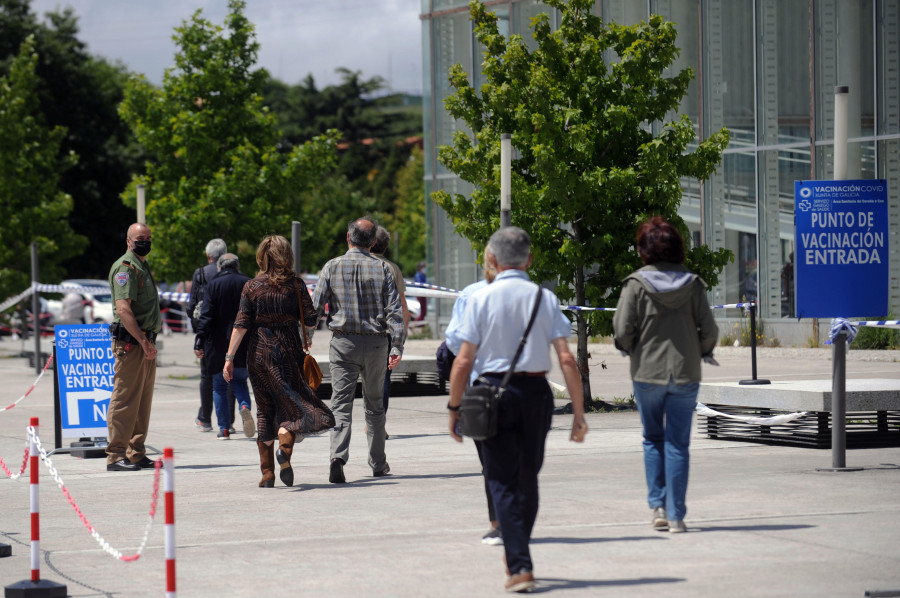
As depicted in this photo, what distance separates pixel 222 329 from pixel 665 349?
21.8 ft

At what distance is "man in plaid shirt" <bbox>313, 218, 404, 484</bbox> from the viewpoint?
1003 centimetres

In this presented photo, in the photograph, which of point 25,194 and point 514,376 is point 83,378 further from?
point 25,194

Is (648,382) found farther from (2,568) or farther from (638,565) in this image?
(2,568)

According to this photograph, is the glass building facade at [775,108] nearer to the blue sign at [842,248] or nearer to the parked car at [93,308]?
the blue sign at [842,248]

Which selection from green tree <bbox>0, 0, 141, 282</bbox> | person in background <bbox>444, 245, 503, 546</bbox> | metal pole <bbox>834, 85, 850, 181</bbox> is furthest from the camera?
green tree <bbox>0, 0, 141, 282</bbox>

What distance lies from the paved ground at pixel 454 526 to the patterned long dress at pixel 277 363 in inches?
19.7

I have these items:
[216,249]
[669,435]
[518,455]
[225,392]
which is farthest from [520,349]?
[216,249]

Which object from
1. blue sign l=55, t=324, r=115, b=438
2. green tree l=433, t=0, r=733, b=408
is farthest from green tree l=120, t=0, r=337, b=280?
blue sign l=55, t=324, r=115, b=438

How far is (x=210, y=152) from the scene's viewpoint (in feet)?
73.5

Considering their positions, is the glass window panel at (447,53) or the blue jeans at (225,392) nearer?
the blue jeans at (225,392)

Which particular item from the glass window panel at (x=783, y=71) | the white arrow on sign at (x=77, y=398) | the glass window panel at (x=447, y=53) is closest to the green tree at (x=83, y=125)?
the glass window panel at (x=447, y=53)

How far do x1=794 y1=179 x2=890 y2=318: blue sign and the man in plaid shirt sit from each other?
308 centimetres

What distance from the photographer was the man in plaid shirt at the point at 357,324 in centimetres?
1003

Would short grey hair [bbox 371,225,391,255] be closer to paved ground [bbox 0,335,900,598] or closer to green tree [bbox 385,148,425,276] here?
paved ground [bbox 0,335,900,598]
